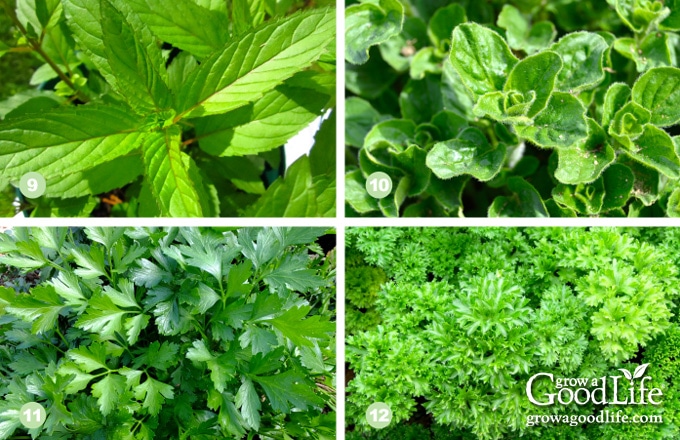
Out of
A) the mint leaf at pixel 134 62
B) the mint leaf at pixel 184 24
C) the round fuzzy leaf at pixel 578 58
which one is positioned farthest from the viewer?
the round fuzzy leaf at pixel 578 58

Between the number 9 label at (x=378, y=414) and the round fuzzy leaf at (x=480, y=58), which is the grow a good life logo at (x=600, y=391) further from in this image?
the round fuzzy leaf at (x=480, y=58)

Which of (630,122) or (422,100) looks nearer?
(630,122)

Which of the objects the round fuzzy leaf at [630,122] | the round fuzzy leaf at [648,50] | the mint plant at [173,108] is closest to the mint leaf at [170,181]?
the mint plant at [173,108]

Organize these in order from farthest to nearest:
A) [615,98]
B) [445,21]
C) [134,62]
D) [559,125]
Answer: [445,21], [615,98], [559,125], [134,62]

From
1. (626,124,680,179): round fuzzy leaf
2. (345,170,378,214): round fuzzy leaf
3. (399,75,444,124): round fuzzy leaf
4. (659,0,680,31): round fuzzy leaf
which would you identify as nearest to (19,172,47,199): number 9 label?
(345,170,378,214): round fuzzy leaf

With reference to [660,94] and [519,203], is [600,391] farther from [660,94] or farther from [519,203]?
[660,94]

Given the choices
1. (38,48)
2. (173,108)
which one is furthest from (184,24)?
(38,48)

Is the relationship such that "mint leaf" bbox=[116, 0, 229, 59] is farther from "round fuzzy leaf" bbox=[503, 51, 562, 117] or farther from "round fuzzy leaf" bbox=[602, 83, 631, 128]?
"round fuzzy leaf" bbox=[602, 83, 631, 128]
